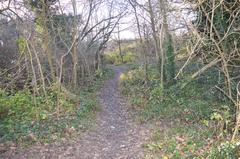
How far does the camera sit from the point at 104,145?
902 centimetres

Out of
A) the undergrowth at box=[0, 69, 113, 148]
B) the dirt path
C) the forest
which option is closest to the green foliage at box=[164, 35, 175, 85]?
the forest

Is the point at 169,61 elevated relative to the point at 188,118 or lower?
elevated

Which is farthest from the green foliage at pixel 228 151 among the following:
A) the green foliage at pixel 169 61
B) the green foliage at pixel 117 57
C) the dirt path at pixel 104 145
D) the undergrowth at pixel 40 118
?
the green foliage at pixel 117 57

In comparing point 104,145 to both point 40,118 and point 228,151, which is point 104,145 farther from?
point 228,151

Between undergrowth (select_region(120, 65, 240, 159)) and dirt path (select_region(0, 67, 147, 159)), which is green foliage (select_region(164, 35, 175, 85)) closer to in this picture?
undergrowth (select_region(120, 65, 240, 159))

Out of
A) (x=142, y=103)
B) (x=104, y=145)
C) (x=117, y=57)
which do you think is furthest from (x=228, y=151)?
(x=117, y=57)

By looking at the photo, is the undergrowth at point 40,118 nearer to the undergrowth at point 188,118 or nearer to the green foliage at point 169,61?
the undergrowth at point 188,118

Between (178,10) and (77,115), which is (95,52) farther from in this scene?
(178,10)

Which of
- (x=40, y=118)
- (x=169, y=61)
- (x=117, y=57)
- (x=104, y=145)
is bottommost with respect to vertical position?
(x=104, y=145)

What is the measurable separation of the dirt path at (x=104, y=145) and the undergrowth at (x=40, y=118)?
501 mm

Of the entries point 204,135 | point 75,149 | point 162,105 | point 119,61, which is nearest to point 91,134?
point 75,149

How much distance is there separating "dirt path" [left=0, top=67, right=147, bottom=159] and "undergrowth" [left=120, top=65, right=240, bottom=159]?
→ 56 cm

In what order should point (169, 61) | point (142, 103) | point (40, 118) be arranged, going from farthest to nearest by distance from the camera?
point (169, 61)
point (142, 103)
point (40, 118)

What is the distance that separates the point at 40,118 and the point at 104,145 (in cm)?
290
